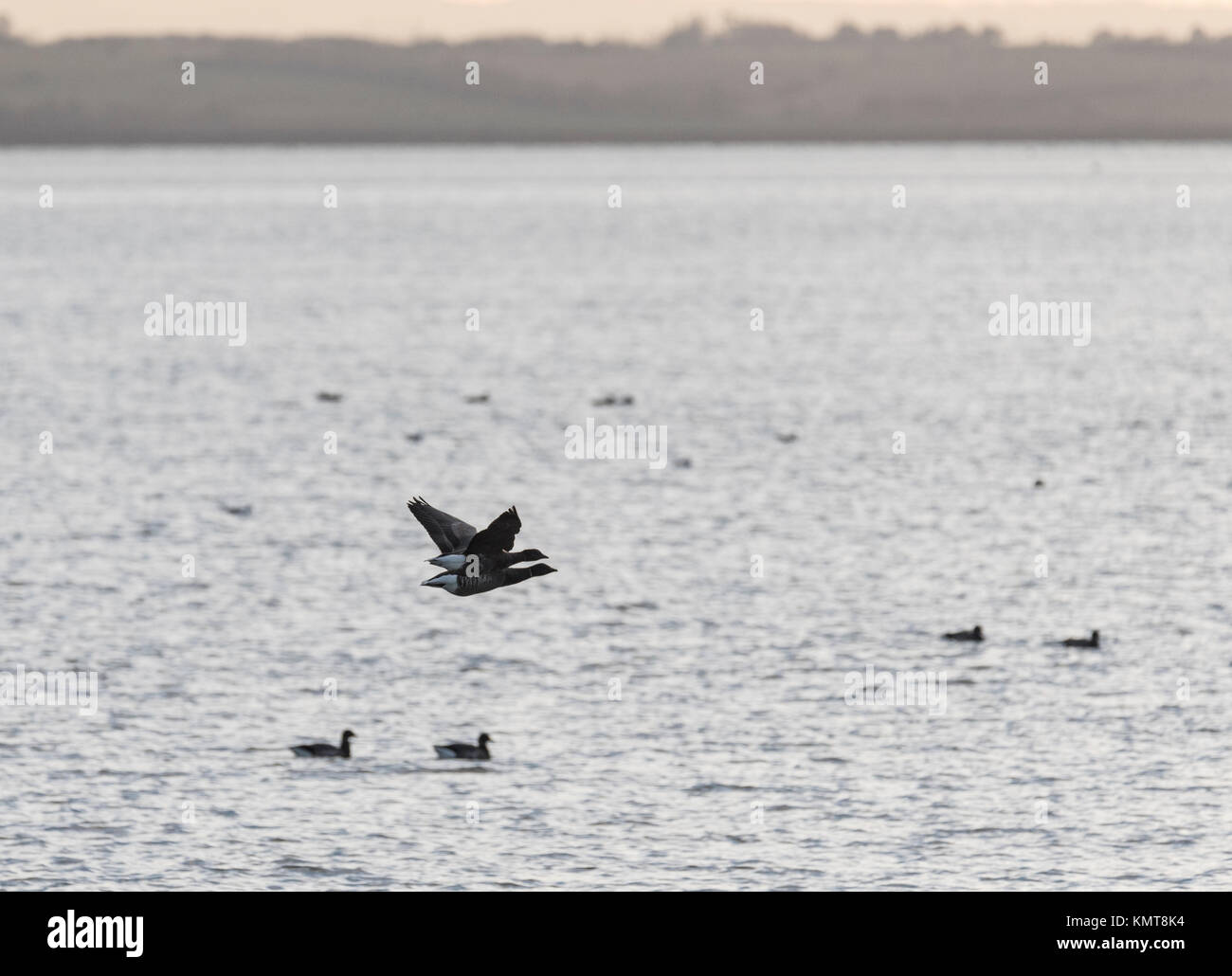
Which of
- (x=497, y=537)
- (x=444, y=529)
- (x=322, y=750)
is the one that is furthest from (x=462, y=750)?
(x=497, y=537)

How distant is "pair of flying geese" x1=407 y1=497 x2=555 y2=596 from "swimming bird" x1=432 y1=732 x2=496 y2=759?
1327 centimetres

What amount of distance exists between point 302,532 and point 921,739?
2456 centimetres

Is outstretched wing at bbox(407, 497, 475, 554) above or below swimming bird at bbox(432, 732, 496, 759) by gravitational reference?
above

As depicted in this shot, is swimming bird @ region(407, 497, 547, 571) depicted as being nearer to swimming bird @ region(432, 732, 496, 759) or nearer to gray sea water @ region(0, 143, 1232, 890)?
gray sea water @ region(0, 143, 1232, 890)

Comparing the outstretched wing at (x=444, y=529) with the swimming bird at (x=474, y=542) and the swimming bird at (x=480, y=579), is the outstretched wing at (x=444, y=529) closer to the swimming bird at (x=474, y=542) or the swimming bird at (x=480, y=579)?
the swimming bird at (x=474, y=542)

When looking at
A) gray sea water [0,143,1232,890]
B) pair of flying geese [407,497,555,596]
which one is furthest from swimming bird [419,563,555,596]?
gray sea water [0,143,1232,890]

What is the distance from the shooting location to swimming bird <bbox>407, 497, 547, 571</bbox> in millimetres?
18359

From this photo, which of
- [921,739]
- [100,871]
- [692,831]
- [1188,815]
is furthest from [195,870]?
[1188,815]

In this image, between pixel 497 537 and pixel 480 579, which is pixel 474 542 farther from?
pixel 480 579

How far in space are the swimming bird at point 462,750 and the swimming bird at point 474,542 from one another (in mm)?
13134

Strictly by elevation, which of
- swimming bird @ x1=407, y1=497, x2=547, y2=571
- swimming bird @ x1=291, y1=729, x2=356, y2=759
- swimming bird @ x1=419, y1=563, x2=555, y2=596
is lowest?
swimming bird @ x1=291, y1=729, x2=356, y2=759

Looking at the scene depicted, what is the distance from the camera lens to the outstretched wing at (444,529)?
19109mm

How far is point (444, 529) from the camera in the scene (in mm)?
19141
